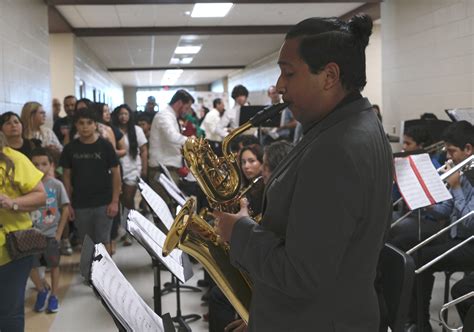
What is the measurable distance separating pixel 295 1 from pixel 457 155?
4877 millimetres

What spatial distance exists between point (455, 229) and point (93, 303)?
8.85 feet

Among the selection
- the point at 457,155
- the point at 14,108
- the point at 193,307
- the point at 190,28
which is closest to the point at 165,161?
the point at 14,108

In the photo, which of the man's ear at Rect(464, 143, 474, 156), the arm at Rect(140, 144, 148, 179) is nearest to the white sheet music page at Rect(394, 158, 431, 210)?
the man's ear at Rect(464, 143, 474, 156)

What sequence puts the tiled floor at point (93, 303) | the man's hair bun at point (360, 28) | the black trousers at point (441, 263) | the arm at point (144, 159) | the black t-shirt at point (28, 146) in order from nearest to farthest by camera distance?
the man's hair bun at point (360, 28)
the black trousers at point (441, 263)
the tiled floor at point (93, 303)
the black t-shirt at point (28, 146)
the arm at point (144, 159)

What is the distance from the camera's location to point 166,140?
5699 millimetres

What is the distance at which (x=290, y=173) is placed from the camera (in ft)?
3.96

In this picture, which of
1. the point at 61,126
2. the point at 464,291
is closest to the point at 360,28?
the point at 464,291

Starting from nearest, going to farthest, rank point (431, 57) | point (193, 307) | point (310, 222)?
point (310, 222)
point (193, 307)
point (431, 57)

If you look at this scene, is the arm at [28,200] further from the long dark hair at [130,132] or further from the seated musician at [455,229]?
the long dark hair at [130,132]

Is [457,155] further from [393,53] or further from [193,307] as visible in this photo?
[393,53]

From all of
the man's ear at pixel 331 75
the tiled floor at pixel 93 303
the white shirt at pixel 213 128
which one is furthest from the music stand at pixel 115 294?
the white shirt at pixel 213 128

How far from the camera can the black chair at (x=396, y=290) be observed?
70.6 inches

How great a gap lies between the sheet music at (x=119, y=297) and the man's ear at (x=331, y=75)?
2.83 ft

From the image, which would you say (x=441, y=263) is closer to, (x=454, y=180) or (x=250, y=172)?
(x=454, y=180)
